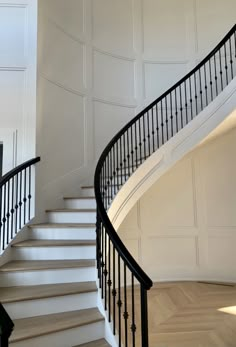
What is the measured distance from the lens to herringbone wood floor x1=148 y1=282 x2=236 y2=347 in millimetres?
2783

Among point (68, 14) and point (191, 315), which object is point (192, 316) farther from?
point (68, 14)

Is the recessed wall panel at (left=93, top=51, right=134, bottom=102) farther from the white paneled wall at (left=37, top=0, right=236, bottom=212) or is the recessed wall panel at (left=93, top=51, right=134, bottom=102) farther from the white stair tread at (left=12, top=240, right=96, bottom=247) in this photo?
the white stair tread at (left=12, top=240, right=96, bottom=247)

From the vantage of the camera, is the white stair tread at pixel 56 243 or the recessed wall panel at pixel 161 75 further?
the recessed wall panel at pixel 161 75

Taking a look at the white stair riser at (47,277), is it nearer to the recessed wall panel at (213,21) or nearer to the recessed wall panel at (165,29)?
the recessed wall panel at (165,29)

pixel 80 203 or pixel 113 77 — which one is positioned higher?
pixel 113 77

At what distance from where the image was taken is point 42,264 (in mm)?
2834

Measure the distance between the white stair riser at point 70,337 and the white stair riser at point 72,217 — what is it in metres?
1.35

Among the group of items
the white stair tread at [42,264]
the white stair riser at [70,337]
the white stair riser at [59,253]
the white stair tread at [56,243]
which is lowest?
the white stair riser at [70,337]

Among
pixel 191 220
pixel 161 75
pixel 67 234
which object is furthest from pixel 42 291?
pixel 161 75

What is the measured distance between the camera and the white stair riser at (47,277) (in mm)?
2699

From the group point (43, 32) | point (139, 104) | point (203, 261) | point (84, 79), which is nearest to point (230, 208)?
point (203, 261)

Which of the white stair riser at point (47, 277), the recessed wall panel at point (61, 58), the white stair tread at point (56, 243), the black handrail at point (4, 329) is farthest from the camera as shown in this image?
the recessed wall panel at point (61, 58)

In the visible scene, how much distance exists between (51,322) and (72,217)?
146 cm

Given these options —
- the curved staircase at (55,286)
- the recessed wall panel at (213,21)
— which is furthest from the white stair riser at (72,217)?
the recessed wall panel at (213,21)
